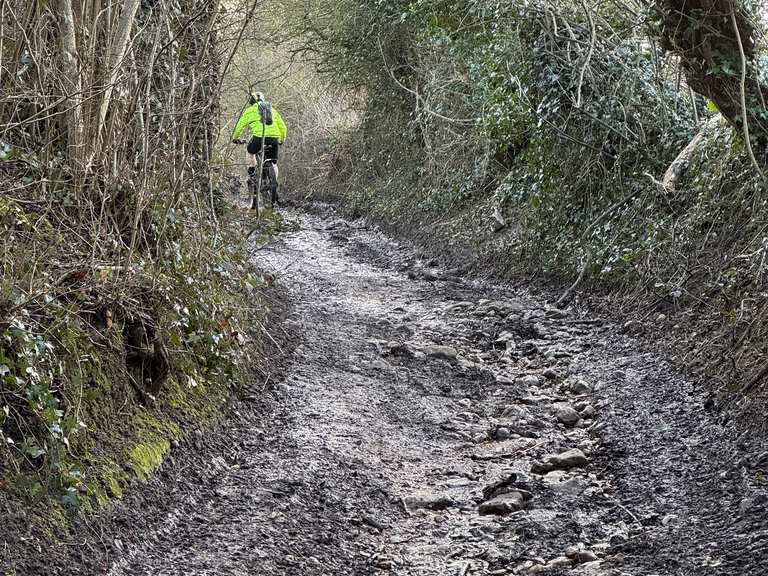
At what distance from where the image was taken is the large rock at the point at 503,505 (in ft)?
14.2

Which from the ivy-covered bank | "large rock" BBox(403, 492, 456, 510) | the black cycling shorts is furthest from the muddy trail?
the black cycling shorts

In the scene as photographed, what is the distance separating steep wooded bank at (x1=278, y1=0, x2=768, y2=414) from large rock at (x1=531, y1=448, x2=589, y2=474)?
105 centimetres

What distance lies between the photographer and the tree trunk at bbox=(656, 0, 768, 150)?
596cm

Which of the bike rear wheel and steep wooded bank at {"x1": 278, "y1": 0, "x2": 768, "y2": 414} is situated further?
the bike rear wheel

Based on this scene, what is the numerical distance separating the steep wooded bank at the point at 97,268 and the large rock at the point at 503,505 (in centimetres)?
164

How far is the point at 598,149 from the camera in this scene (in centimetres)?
917

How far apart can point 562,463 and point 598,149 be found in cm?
509

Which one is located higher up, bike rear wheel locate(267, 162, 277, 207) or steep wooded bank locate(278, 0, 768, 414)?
steep wooded bank locate(278, 0, 768, 414)

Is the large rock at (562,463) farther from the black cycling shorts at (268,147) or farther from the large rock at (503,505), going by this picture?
the black cycling shorts at (268,147)

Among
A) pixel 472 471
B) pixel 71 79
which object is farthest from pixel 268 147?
pixel 472 471

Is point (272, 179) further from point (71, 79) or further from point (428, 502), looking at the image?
point (428, 502)

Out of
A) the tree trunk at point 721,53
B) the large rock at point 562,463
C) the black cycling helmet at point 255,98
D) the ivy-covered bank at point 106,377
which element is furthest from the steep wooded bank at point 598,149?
the ivy-covered bank at point 106,377

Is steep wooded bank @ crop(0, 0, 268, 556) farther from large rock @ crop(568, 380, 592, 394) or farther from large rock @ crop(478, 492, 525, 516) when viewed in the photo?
large rock @ crop(568, 380, 592, 394)

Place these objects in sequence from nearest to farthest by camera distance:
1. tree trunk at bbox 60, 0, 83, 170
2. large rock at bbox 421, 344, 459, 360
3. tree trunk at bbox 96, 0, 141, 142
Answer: tree trunk at bbox 60, 0, 83, 170, tree trunk at bbox 96, 0, 141, 142, large rock at bbox 421, 344, 459, 360
